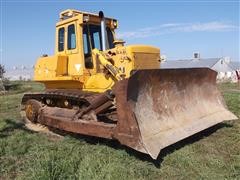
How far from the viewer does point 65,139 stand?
7449 millimetres

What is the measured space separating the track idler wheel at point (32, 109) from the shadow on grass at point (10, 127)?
0.31m

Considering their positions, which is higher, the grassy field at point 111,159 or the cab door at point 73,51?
the cab door at point 73,51

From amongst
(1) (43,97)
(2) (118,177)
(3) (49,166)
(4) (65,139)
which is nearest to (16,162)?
(3) (49,166)

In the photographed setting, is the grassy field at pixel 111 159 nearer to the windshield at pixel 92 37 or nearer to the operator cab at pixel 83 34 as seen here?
the operator cab at pixel 83 34

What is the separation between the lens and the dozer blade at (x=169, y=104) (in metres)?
5.80

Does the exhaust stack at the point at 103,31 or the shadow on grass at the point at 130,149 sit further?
the exhaust stack at the point at 103,31

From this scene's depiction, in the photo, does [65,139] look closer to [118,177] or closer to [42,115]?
[42,115]

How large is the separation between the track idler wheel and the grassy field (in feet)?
4.51

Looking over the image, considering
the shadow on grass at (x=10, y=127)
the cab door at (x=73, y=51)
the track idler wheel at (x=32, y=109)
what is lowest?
the shadow on grass at (x=10, y=127)

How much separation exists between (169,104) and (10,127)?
4.48 metres

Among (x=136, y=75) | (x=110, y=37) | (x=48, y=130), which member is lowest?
(x=48, y=130)

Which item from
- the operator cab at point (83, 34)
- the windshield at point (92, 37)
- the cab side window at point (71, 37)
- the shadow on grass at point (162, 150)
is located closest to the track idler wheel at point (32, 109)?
the operator cab at point (83, 34)

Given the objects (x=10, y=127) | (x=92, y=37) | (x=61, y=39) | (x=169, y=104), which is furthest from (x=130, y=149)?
(x=10, y=127)

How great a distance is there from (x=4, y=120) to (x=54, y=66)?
2.77 meters
